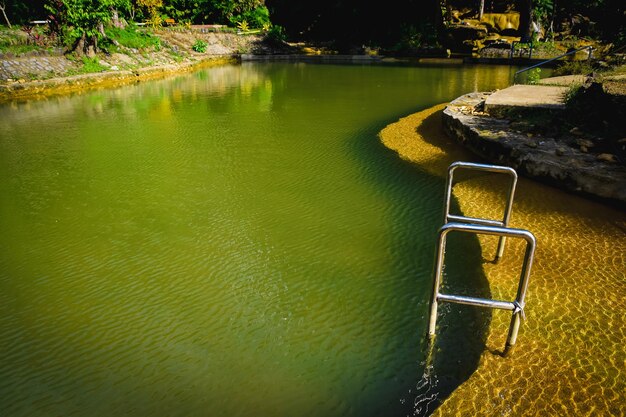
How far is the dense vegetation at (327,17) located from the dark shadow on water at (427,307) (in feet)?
50.6

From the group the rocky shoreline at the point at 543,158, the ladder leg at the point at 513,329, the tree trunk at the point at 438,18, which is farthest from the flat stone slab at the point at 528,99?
the tree trunk at the point at 438,18

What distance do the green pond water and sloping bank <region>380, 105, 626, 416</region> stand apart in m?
0.24

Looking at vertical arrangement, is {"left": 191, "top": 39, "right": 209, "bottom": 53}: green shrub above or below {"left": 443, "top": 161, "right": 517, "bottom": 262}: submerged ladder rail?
above

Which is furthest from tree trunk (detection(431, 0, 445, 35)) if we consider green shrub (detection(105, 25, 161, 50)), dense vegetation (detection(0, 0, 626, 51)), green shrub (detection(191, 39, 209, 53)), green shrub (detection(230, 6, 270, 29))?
green shrub (detection(105, 25, 161, 50))

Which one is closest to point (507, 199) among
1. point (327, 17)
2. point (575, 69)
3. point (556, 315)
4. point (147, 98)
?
point (556, 315)

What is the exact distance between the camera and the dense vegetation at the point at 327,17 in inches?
623

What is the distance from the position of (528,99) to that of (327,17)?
25130mm

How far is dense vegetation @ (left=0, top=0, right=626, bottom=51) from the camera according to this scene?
15828mm

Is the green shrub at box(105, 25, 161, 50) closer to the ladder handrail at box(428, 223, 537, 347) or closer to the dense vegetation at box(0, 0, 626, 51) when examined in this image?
the dense vegetation at box(0, 0, 626, 51)

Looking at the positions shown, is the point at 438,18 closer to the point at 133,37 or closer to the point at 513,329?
the point at 133,37

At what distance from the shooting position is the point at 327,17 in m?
29.8

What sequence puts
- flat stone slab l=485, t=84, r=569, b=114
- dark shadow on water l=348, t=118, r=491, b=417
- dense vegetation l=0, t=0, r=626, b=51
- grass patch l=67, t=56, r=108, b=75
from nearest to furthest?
dark shadow on water l=348, t=118, r=491, b=417 → flat stone slab l=485, t=84, r=569, b=114 → grass patch l=67, t=56, r=108, b=75 → dense vegetation l=0, t=0, r=626, b=51

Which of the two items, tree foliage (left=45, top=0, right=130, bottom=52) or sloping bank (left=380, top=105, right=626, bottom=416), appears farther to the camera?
tree foliage (left=45, top=0, right=130, bottom=52)

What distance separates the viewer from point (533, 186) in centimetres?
507
